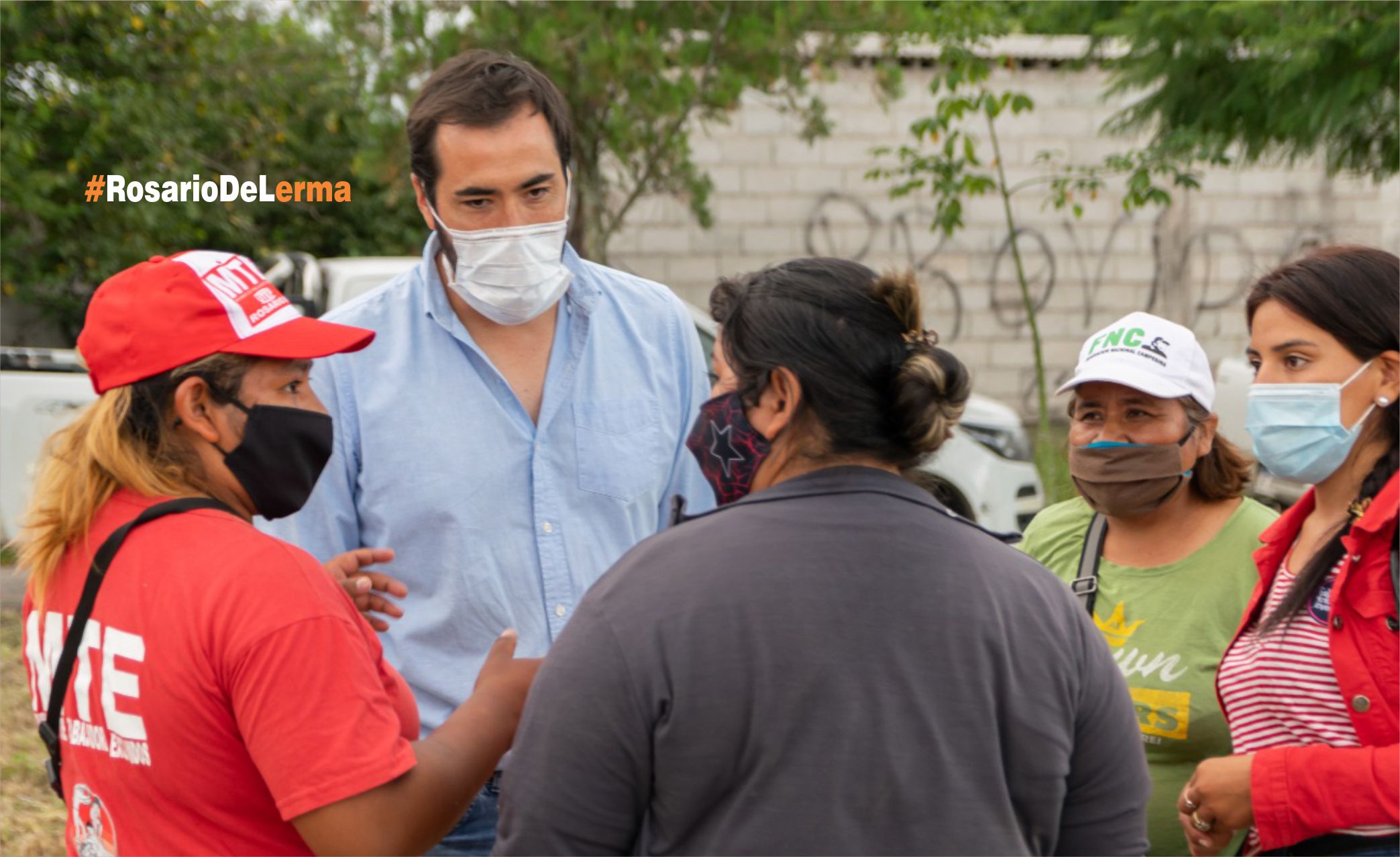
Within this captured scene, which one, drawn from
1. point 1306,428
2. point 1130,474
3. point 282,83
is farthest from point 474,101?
point 282,83

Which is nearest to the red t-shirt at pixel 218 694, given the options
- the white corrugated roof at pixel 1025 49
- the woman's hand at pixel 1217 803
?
the woman's hand at pixel 1217 803

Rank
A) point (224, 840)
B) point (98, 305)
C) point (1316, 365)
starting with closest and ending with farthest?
point (224, 840) → point (98, 305) → point (1316, 365)

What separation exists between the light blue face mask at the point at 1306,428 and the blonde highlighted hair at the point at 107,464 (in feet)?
5.96

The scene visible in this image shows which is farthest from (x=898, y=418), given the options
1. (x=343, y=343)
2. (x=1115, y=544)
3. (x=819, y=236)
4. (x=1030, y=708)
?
(x=819, y=236)

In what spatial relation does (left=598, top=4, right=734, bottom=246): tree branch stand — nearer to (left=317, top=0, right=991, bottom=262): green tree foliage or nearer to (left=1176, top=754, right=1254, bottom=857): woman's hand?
(left=317, top=0, right=991, bottom=262): green tree foliage

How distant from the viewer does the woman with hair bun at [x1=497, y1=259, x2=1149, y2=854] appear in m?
1.55

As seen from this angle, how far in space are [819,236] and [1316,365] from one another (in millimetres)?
10574

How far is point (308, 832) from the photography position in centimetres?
172

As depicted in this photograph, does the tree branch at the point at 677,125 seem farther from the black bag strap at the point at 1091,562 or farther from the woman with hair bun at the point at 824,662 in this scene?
the woman with hair bun at the point at 824,662

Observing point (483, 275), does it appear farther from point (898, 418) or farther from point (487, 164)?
point (898, 418)

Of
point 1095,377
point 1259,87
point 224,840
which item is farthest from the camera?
point 1259,87

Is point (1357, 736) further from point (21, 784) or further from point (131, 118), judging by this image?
point (131, 118)

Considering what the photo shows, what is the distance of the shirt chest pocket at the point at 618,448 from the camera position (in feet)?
8.49

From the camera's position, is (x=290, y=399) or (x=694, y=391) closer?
(x=290, y=399)
